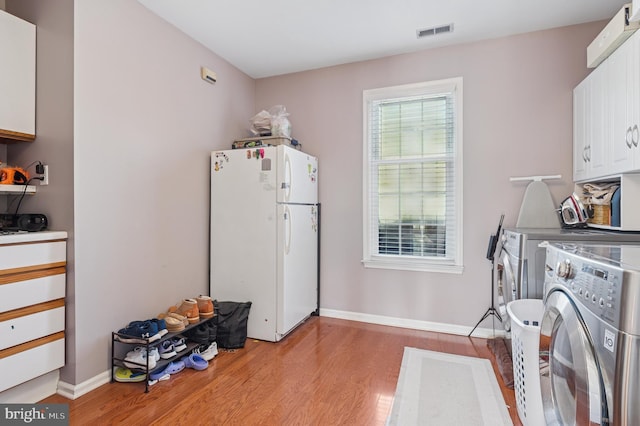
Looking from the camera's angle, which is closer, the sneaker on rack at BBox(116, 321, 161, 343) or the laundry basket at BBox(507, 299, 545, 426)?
the laundry basket at BBox(507, 299, 545, 426)

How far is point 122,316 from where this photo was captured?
2.20 m

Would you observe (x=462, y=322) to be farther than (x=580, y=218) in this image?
Yes

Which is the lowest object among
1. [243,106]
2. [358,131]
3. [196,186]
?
[196,186]

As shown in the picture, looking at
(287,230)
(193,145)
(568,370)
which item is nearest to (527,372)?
(568,370)

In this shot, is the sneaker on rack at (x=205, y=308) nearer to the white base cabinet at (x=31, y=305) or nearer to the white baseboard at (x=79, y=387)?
the white baseboard at (x=79, y=387)

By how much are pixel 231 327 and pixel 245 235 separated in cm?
75

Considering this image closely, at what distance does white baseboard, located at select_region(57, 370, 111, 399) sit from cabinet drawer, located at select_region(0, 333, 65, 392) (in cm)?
15

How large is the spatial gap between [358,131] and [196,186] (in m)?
1.63

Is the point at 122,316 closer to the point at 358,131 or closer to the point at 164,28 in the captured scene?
the point at 164,28

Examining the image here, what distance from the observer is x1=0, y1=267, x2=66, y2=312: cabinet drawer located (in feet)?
5.55

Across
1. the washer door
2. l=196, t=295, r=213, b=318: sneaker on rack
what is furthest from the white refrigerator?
the washer door

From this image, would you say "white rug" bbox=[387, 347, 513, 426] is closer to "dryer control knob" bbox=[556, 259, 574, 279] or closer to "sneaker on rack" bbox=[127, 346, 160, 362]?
"dryer control knob" bbox=[556, 259, 574, 279]

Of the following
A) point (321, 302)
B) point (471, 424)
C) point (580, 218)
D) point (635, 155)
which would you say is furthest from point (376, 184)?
point (471, 424)

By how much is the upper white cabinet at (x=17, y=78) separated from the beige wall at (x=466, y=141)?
2120 millimetres
